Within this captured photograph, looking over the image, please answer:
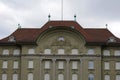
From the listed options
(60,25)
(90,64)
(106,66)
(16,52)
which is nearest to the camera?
(90,64)

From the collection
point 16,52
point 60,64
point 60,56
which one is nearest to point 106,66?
point 60,64

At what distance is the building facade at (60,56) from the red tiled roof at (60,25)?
175mm

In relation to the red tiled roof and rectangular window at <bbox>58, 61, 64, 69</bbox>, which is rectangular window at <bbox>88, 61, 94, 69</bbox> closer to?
the red tiled roof

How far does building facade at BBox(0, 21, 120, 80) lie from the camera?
71.8m

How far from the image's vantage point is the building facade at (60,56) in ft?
235

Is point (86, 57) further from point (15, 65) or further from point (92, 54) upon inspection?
point (15, 65)

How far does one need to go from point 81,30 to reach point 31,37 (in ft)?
28.2

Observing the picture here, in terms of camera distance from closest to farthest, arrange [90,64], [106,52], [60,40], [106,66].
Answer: [90,64] → [106,66] → [60,40] → [106,52]

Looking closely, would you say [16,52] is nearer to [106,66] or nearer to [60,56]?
[60,56]

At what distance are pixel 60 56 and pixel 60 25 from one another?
5851 millimetres

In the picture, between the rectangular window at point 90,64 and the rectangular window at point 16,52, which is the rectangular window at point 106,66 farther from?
the rectangular window at point 16,52

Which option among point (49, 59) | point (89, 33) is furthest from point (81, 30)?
point (49, 59)

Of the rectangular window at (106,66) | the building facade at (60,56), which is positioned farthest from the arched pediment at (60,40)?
the rectangular window at (106,66)

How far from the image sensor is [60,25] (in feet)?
246
